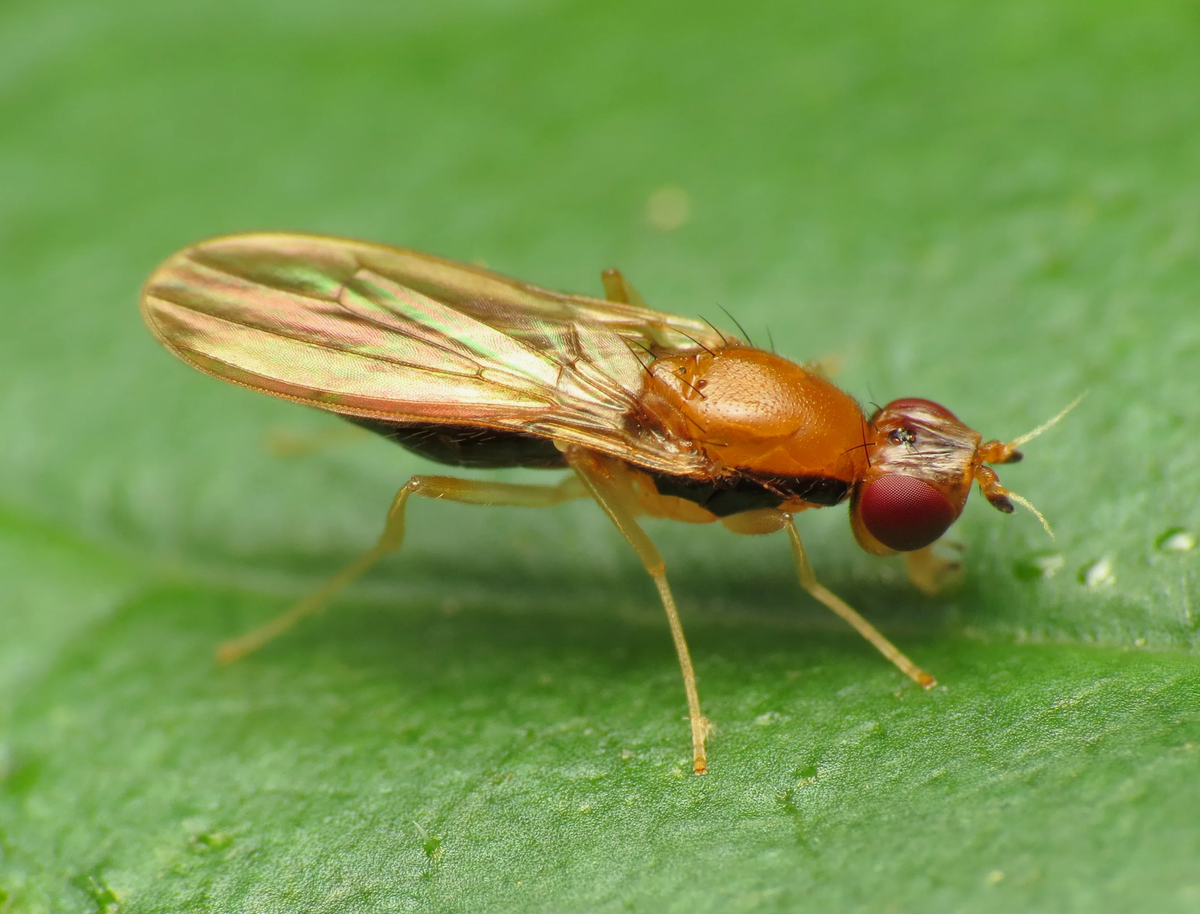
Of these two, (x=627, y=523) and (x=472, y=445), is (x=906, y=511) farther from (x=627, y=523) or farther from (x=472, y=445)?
(x=472, y=445)

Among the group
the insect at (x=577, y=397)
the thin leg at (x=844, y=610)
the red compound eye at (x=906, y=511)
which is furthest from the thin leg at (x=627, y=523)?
the red compound eye at (x=906, y=511)

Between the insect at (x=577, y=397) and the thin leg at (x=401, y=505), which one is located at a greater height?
the insect at (x=577, y=397)

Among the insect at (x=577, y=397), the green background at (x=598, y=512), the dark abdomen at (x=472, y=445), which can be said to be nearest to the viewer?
the green background at (x=598, y=512)

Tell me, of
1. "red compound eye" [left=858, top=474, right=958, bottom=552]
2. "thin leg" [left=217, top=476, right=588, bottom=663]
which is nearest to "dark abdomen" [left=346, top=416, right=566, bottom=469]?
"thin leg" [left=217, top=476, right=588, bottom=663]

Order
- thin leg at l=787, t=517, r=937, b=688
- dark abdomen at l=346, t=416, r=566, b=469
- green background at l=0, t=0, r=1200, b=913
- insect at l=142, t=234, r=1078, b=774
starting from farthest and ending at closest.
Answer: dark abdomen at l=346, t=416, r=566, b=469 < insect at l=142, t=234, r=1078, b=774 < thin leg at l=787, t=517, r=937, b=688 < green background at l=0, t=0, r=1200, b=913

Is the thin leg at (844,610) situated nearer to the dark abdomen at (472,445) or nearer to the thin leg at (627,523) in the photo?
the thin leg at (627,523)

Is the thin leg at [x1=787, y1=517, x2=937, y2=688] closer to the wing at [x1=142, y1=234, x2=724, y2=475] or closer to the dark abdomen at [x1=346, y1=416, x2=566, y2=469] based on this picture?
the wing at [x1=142, y1=234, x2=724, y2=475]

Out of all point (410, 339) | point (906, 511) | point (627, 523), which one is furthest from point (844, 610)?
point (410, 339)

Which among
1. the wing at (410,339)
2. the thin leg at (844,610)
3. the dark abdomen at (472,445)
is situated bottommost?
the thin leg at (844,610)
